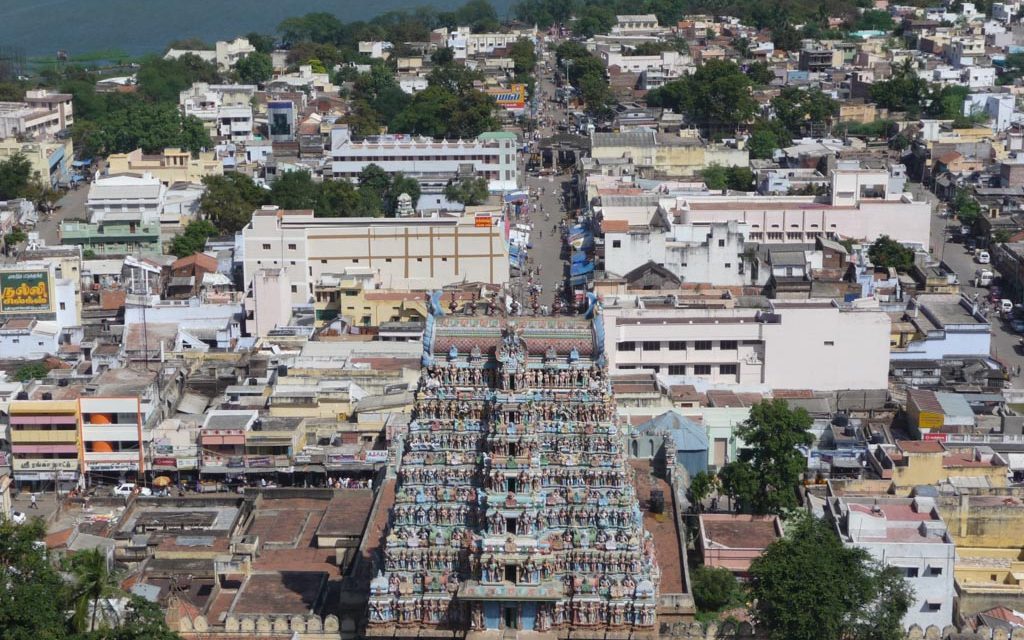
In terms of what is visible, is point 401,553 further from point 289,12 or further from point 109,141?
point 289,12

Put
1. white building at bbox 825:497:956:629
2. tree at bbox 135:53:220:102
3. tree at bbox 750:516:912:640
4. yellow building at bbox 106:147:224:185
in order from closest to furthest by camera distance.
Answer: tree at bbox 750:516:912:640, white building at bbox 825:497:956:629, yellow building at bbox 106:147:224:185, tree at bbox 135:53:220:102

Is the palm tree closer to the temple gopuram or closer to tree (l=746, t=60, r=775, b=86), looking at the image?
the temple gopuram

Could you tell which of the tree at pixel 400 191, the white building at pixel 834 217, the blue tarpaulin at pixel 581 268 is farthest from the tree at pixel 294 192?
the white building at pixel 834 217

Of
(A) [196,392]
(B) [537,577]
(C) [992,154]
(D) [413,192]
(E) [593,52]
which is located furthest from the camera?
(E) [593,52]

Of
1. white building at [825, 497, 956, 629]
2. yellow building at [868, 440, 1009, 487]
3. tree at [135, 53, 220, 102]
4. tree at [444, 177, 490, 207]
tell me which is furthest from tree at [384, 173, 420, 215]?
white building at [825, 497, 956, 629]

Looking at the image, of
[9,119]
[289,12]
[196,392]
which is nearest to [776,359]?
[196,392]

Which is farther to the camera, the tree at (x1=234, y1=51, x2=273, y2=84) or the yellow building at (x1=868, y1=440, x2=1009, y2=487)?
the tree at (x1=234, y1=51, x2=273, y2=84)

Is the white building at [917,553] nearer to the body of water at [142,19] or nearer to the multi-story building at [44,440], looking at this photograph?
the multi-story building at [44,440]
